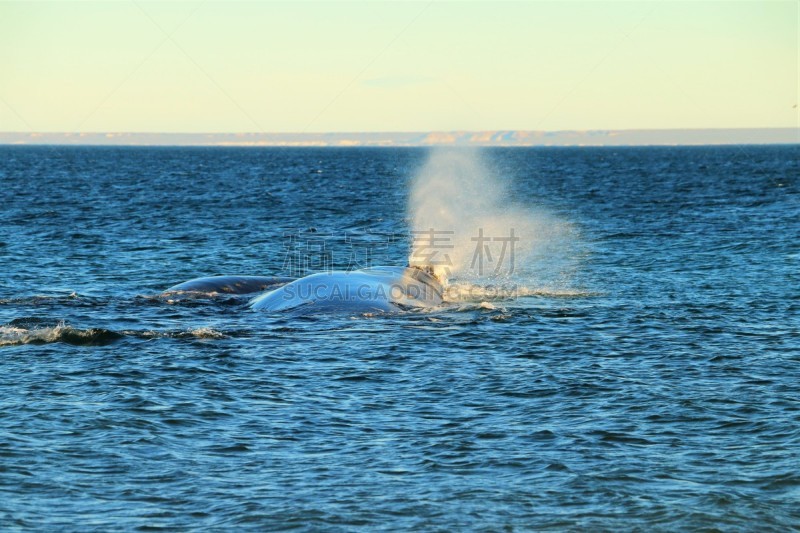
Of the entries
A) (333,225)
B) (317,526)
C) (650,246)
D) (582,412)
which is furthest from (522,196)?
(317,526)

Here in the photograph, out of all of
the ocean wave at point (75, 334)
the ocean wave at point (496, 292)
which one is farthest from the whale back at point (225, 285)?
the ocean wave at point (75, 334)

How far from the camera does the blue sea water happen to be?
13469 millimetres

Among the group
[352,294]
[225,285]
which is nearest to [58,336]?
[352,294]

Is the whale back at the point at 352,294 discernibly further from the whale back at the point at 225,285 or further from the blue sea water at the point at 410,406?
the whale back at the point at 225,285

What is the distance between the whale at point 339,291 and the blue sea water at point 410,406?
0.79 metres

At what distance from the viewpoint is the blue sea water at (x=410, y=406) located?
1347cm

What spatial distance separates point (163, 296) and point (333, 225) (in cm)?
3284

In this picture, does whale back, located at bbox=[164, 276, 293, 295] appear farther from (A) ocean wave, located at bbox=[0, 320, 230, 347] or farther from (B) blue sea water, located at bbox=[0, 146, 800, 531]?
(A) ocean wave, located at bbox=[0, 320, 230, 347]

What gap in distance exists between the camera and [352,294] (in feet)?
94.6

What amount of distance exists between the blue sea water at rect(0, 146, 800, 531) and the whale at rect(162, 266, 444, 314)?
79cm

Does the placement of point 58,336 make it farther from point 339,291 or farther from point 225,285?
point 225,285

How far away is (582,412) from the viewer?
18062 millimetres

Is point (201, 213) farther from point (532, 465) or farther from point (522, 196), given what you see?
point (532, 465)

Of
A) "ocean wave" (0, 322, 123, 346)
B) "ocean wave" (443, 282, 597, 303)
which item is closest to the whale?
"ocean wave" (443, 282, 597, 303)
